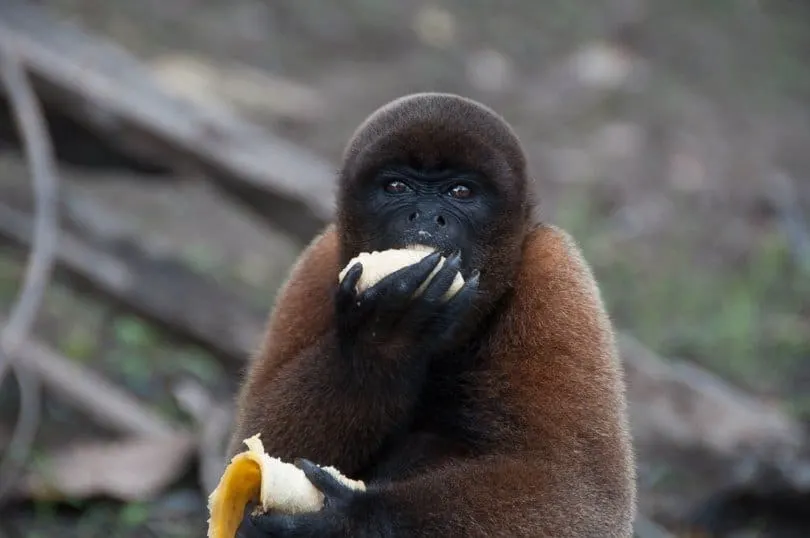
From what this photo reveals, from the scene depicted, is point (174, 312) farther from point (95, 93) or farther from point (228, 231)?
point (228, 231)

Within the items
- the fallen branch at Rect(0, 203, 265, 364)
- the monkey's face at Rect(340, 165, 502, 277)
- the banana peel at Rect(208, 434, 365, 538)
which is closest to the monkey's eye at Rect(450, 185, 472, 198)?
the monkey's face at Rect(340, 165, 502, 277)

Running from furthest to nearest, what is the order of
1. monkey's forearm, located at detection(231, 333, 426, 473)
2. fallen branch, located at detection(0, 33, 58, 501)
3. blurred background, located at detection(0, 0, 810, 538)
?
blurred background, located at detection(0, 0, 810, 538) → fallen branch, located at detection(0, 33, 58, 501) → monkey's forearm, located at detection(231, 333, 426, 473)

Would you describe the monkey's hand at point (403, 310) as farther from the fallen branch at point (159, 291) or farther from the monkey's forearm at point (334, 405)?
the fallen branch at point (159, 291)

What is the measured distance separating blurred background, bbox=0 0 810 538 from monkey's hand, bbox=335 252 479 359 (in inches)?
92.7

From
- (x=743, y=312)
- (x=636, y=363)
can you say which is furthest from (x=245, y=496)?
(x=743, y=312)

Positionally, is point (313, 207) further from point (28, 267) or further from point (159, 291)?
point (28, 267)

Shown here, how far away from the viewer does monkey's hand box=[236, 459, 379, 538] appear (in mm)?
3279

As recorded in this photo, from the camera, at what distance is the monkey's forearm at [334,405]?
3758mm

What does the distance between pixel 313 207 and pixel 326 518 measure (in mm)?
3607

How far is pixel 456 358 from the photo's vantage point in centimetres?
404

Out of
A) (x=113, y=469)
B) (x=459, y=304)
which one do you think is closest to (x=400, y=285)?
(x=459, y=304)

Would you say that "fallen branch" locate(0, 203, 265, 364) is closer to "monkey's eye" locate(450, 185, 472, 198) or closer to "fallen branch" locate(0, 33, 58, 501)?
"fallen branch" locate(0, 33, 58, 501)

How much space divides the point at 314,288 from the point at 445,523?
1215 mm

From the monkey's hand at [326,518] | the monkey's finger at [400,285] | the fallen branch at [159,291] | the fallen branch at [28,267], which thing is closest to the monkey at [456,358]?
the monkey's finger at [400,285]
